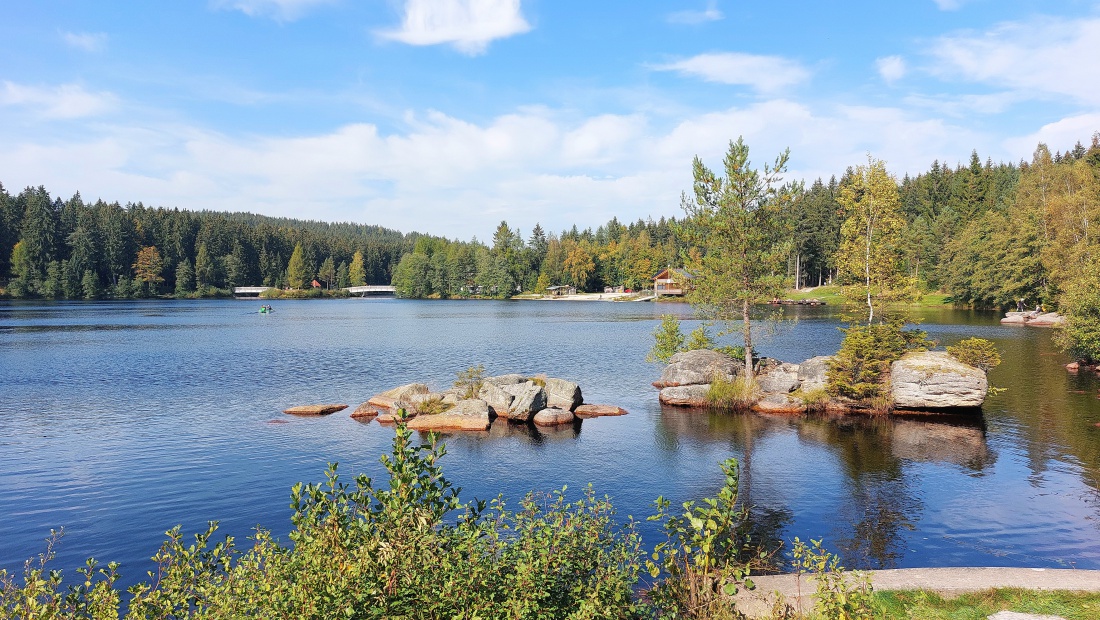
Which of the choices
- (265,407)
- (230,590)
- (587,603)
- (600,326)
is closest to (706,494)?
(587,603)

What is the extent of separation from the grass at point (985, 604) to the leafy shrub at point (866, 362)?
2298 cm

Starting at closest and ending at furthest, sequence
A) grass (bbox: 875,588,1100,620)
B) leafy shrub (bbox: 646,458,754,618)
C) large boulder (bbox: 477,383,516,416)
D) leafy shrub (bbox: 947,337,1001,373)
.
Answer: leafy shrub (bbox: 646,458,754,618), grass (bbox: 875,588,1100,620), leafy shrub (bbox: 947,337,1001,373), large boulder (bbox: 477,383,516,416)

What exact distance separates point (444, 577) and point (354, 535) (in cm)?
128

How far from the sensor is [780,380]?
3709 centimetres

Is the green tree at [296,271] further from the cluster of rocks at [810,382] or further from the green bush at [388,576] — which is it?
the green bush at [388,576]

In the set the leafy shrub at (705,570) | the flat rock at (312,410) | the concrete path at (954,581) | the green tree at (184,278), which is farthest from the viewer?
the green tree at (184,278)

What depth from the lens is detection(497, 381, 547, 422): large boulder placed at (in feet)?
111

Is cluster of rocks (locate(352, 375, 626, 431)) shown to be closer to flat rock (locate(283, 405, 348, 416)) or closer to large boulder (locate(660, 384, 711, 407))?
flat rock (locate(283, 405, 348, 416))

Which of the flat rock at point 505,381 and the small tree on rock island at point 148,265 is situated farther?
the small tree on rock island at point 148,265

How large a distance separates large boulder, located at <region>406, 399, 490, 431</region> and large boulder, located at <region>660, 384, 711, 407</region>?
11108 millimetres

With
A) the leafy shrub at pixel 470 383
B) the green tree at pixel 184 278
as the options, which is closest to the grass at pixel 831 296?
the leafy shrub at pixel 470 383

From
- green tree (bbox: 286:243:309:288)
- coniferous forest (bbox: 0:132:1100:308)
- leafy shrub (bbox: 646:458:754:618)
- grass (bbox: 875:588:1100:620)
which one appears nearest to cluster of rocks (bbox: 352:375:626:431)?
grass (bbox: 875:588:1100:620)

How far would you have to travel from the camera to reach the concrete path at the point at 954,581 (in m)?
11.9

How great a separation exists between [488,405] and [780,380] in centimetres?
1720
